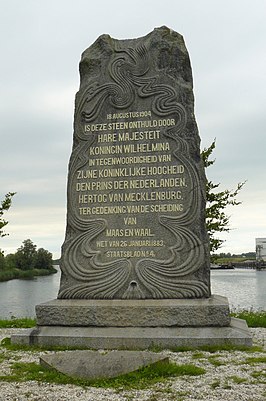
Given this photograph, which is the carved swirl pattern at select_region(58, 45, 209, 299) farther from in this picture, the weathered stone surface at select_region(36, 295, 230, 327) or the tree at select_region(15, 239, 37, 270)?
the tree at select_region(15, 239, 37, 270)

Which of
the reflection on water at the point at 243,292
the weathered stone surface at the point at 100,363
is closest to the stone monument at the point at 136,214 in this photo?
the weathered stone surface at the point at 100,363

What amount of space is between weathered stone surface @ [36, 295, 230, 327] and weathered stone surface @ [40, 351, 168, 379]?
1.76 metres

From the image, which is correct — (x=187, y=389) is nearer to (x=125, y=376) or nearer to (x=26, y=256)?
(x=125, y=376)

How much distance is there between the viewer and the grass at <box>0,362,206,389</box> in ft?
15.2

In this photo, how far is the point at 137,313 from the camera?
6910 millimetres

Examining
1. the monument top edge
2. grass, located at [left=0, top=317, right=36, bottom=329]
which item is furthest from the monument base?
the monument top edge

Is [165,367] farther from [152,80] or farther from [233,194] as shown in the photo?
[233,194]

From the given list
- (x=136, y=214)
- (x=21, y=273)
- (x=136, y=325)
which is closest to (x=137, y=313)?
(x=136, y=325)

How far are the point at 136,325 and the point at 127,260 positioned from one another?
1.01 metres

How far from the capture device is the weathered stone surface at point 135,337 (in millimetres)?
6473

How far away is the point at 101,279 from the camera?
745 cm

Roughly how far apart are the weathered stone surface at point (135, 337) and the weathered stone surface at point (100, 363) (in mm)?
1507

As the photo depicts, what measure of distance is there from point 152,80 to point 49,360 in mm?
4791

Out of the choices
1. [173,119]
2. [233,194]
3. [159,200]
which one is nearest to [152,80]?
[173,119]
